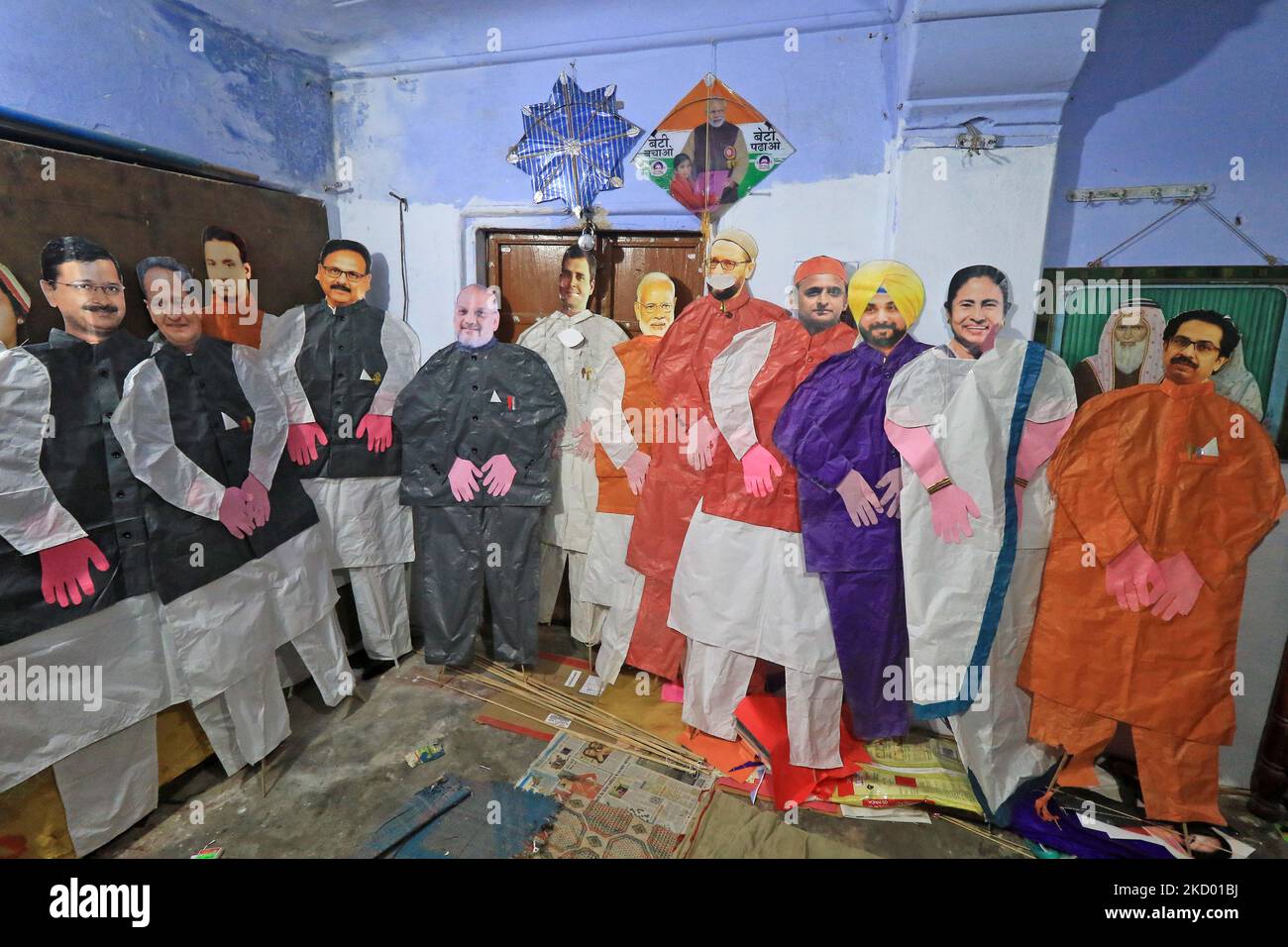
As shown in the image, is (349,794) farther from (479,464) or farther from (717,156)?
(717,156)

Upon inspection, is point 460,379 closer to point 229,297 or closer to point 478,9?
point 229,297

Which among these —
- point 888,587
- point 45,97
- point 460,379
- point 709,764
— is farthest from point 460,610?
point 45,97

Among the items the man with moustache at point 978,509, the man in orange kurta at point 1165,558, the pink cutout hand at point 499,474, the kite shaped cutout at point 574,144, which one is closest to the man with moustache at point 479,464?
the pink cutout hand at point 499,474

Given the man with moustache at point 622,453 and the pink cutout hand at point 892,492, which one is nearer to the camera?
the pink cutout hand at point 892,492

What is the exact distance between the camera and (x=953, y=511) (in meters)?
2.10

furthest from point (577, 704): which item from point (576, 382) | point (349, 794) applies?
point (576, 382)

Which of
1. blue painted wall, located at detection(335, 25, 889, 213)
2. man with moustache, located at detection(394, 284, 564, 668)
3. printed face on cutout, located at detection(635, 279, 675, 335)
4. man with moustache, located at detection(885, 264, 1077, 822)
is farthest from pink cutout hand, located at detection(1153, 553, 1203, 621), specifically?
man with moustache, located at detection(394, 284, 564, 668)

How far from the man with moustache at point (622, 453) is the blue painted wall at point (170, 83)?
6.32 ft

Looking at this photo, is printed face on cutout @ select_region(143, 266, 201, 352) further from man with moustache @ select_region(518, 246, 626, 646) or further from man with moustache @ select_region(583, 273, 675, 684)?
man with moustache @ select_region(583, 273, 675, 684)

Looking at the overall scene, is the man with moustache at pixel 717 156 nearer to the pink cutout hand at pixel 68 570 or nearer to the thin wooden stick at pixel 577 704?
the thin wooden stick at pixel 577 704

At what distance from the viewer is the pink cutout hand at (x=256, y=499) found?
237 cm

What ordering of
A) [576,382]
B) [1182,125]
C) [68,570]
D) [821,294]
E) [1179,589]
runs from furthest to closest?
[576,382] → [821,294] → [1182,125] → [1179,589] → [68,570]

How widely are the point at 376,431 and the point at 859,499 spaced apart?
2172mm

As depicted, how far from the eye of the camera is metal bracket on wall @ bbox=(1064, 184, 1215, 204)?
2152mm
